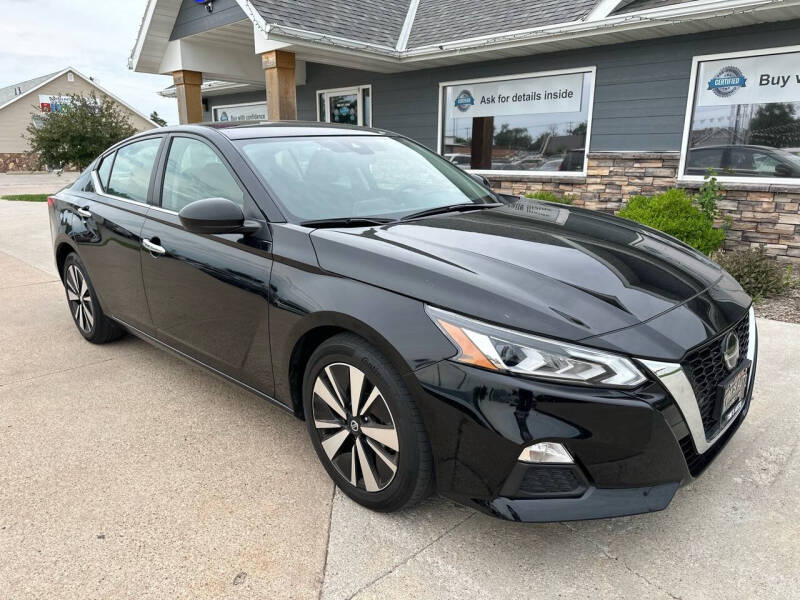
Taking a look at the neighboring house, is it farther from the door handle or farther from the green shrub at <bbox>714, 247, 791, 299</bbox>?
the green shrub at <bbox>714, 247, 791, 299</bbox>

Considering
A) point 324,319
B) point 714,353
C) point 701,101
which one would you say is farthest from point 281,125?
point 701,101

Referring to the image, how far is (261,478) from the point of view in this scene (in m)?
2.72

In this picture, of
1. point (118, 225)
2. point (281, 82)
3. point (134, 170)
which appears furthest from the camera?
point (281, 82)

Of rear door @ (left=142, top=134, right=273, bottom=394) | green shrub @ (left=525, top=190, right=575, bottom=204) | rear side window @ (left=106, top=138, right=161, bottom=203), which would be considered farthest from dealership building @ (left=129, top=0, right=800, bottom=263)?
rear door @ (left=142, top=134, right=273, bottom=394)

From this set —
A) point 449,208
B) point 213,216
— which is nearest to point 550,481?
point 449,208

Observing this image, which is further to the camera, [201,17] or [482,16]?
[201,17]

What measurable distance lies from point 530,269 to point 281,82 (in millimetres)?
8166

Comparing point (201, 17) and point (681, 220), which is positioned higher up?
point (201, 17)

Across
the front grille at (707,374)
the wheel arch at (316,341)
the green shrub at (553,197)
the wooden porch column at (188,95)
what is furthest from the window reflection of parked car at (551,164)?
the wheel arch at (316,341)

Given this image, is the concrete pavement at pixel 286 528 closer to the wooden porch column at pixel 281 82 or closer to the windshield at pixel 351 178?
the windshield at pixel 351 178

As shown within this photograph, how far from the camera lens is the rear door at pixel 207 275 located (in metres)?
→ 2.72

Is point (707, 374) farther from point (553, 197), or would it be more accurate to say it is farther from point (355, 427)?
point (553, 197)

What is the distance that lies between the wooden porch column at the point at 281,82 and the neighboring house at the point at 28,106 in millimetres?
36141

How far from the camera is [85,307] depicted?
14.5 feet
